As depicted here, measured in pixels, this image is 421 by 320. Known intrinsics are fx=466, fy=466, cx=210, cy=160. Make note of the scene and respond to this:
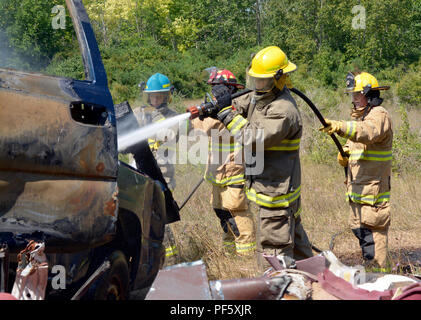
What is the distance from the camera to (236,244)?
5.12 metres

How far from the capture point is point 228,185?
5355mm

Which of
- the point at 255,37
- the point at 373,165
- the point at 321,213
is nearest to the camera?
the point at 373,165

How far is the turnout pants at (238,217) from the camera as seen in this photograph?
17.1 feet

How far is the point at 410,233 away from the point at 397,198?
106cm

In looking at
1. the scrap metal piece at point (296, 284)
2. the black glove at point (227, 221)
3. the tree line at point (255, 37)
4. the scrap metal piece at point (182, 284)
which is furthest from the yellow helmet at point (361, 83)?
the tree line at point (255, 37)

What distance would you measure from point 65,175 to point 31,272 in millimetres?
426

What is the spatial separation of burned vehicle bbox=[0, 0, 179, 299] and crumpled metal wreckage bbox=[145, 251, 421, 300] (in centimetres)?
33

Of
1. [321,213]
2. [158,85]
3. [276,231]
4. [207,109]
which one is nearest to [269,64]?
[207,109]

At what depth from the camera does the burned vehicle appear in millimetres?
1911

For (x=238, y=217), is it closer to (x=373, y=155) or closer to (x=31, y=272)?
(x=373, y=155)

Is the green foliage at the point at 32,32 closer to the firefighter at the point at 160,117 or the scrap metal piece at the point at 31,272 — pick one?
the scrap metal piece at the point at 31,272
